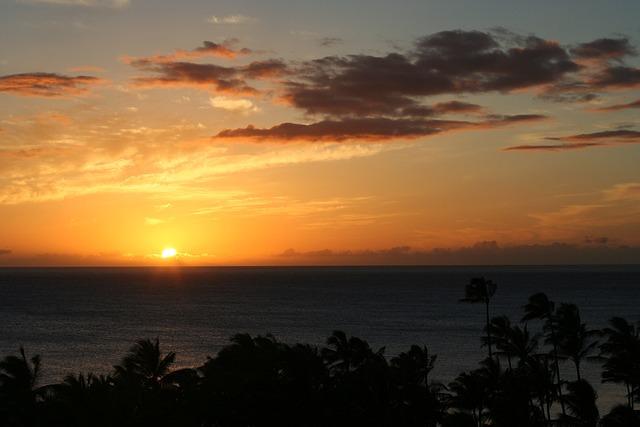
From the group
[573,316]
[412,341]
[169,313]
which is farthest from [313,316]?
[573,316]

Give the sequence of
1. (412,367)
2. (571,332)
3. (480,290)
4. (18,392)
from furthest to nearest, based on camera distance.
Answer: (480,290), (571,332), (412,367), (18,392)

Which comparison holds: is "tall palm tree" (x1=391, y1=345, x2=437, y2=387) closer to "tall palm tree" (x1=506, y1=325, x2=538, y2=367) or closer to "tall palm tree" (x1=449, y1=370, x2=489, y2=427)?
"tall palm tree" (x1=449, y1=370, x2=489, y2=427)

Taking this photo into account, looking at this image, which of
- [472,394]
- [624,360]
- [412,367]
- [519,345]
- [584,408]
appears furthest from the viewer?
[519,345]

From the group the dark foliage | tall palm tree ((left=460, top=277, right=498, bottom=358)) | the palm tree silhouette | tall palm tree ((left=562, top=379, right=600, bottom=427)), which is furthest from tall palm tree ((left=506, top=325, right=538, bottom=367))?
the palm tree silhouette

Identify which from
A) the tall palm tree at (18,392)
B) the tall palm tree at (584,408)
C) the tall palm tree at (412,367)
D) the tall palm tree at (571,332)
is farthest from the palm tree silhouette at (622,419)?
the tall palm tree at (18,392)

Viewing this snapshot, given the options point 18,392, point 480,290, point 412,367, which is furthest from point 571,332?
point 18,392

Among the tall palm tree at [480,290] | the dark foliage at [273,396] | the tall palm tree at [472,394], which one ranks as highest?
the tall palm tree at [480,290]

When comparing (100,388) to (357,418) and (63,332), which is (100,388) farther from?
(63,332)

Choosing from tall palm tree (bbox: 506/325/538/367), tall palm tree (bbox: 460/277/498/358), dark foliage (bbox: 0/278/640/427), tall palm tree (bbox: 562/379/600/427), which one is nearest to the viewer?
dark foliage (bbox: 0/278/640/427)

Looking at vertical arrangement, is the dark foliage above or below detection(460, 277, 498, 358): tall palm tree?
below

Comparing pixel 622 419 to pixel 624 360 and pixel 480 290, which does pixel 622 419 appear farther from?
pixel 480 290

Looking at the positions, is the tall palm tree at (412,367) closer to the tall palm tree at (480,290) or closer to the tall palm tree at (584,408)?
the tall palm tree at (584,408)

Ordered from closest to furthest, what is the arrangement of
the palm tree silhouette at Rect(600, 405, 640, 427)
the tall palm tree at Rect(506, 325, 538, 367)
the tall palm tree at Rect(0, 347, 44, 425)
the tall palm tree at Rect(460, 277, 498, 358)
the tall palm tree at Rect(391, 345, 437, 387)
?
the tall palm tree at Rect(0, 347, 44, 425)
the palm tree silhouette at Rect(600, 405, 640, 427)
the tall palm tree at Rect(391, 345, 437, 387)
the tall palm tree at Rect(506, 325, 538, 367)
the tall palm tree at Rect(460, 277, 498, 358)

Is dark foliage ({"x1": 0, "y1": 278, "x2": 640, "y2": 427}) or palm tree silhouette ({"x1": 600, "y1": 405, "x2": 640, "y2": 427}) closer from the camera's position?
dark foliage ({"x1": 0, "y1": 278, "x2": 640, "y2": 427})
